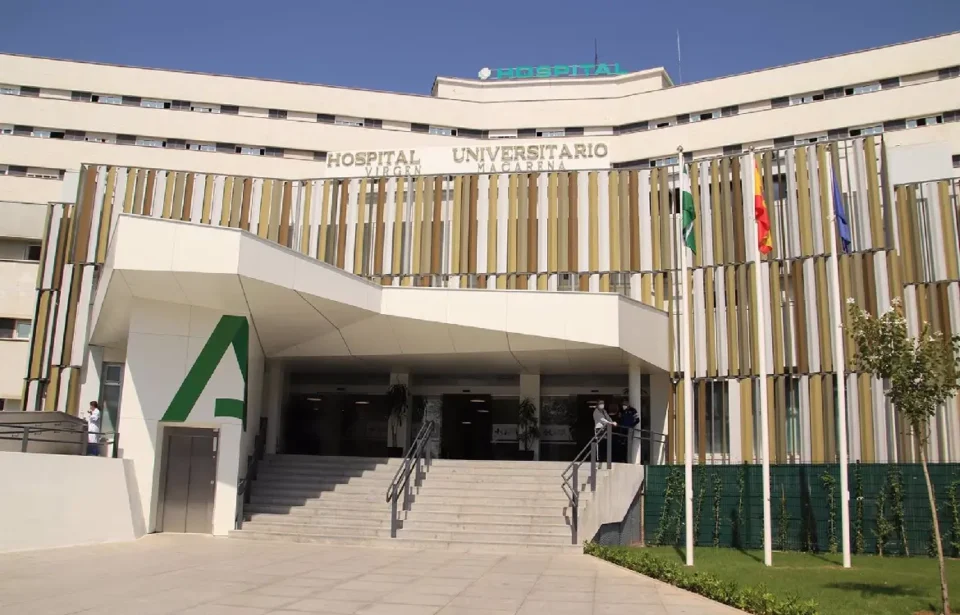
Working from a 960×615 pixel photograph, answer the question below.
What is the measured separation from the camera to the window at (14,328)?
2991 cm

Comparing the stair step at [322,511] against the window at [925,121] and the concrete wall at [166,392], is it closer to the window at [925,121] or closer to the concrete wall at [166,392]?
the concrete wall at [166,392]

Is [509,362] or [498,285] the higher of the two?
[498,285]

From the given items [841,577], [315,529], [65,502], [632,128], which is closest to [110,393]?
[65,502]

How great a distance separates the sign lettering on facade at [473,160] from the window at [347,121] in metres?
12.9

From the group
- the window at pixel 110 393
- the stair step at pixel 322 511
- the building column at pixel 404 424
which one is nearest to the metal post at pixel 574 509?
the stair step at pixel 322 511

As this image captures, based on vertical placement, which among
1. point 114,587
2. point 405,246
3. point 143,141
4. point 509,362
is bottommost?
point 114,587

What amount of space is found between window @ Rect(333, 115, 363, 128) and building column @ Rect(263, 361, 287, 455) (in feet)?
69.2

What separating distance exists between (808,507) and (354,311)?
33.4ft

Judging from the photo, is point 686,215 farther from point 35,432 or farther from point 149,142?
point 149,142

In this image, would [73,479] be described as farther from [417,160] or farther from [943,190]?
[943,190]

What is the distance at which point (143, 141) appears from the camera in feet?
131

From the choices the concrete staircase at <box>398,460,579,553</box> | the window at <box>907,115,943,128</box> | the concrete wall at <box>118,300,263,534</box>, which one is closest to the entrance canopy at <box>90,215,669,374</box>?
the concrete wall at <box>118,300,263,534</box>

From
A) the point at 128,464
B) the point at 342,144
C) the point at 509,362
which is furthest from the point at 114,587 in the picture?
the point at 342,144

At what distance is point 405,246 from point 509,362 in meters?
5.59
